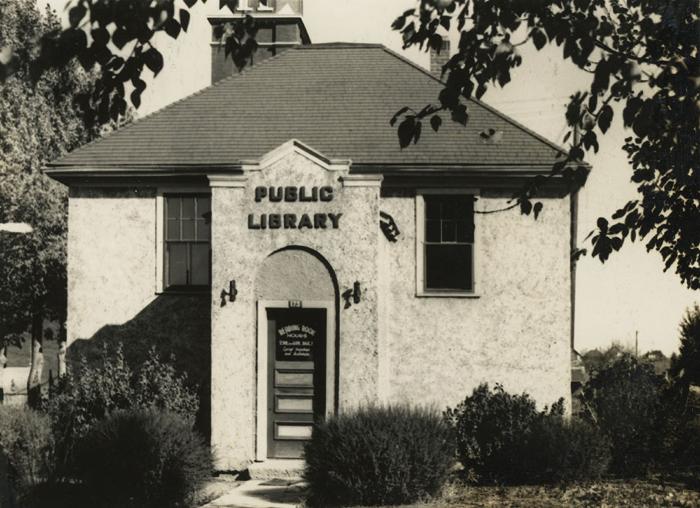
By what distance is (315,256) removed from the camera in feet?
51.6

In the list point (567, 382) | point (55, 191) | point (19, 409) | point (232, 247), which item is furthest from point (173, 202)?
point (55, 191)

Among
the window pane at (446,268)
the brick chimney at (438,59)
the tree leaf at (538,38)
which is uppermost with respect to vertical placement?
the brick chimney at (438,59)

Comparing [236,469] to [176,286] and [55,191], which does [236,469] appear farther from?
[55,191]

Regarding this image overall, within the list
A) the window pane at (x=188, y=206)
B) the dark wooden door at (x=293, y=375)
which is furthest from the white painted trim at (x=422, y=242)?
the window pane at (x=188, y=206)

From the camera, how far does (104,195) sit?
731 inches

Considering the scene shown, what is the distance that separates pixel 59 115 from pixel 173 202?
14710 mm

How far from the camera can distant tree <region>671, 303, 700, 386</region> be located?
13565 millimetres

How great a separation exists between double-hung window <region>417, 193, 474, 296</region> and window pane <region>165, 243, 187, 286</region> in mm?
4839

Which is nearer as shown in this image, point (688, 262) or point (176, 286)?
point (688, 262)

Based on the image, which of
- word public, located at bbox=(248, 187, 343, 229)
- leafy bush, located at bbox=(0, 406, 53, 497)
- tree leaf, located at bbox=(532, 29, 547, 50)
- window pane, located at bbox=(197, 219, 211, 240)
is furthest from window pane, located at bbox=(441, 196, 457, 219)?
tree leaf, located at bbox=(532, 29, 547, 50)

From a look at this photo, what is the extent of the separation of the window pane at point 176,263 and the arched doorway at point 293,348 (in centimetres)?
328

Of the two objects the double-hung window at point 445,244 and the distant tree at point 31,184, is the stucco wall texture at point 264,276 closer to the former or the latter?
the double-hung window at point 445,244

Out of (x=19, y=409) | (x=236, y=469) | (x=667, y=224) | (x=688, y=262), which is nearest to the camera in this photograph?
(x=667, y=224)

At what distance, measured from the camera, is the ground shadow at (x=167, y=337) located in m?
18.1
